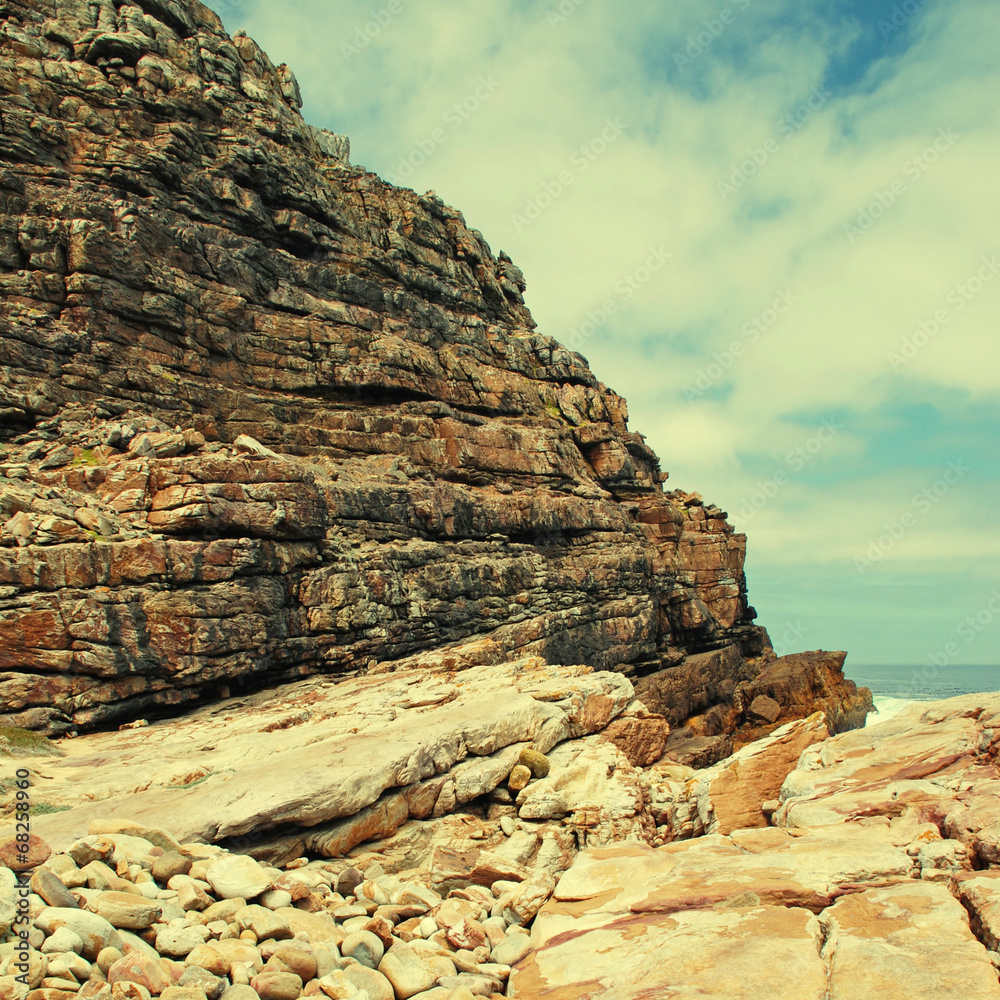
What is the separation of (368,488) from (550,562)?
1457 centimetres

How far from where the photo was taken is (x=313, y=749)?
15.6m

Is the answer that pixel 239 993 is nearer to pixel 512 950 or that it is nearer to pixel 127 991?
pixel 127 991

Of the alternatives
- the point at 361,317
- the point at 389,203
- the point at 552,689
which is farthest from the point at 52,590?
the point at 389,203

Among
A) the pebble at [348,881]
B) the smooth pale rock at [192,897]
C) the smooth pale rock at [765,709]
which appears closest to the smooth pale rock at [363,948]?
the smooth pale rock at [192,897]

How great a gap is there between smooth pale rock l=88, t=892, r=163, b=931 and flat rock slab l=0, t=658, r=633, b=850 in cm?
356

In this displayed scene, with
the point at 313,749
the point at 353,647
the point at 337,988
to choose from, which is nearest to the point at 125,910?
the point at 337,988

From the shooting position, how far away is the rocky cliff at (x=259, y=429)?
25266 mm

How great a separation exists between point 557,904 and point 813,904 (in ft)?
12.2

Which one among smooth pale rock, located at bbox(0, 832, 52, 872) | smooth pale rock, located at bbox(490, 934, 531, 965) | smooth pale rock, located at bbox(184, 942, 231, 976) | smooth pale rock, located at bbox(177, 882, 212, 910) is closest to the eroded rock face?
smooth pale rock, located at bbox(490, 934, 531, 965)

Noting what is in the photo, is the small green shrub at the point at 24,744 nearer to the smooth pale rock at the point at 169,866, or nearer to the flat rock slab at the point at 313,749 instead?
the flat rock slab at the point at 313,749

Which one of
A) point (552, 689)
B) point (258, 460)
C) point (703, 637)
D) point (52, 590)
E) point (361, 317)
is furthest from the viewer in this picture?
point (703, 637)

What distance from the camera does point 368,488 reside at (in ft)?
113

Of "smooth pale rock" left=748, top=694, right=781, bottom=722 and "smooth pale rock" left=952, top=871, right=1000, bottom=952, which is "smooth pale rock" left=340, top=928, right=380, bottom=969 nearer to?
"smooth pale rock" left=952, top=871, right=1000, bottom=952

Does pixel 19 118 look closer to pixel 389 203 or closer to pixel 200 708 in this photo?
pixel 389 203
